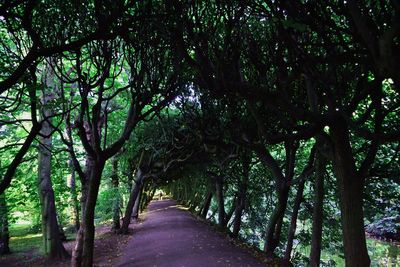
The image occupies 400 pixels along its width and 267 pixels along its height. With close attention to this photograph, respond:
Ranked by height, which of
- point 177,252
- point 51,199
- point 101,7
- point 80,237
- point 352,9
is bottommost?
point 177,252

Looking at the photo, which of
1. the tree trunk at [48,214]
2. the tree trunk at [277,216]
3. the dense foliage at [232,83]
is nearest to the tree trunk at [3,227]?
the dense foliage at [232,83]

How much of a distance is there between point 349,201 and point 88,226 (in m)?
6.20

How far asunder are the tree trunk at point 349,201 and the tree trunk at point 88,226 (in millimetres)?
5415

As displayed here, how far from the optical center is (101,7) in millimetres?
6020

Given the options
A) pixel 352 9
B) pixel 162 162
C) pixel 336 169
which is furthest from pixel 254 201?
pixel 352 9

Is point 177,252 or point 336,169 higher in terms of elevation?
point 336,169

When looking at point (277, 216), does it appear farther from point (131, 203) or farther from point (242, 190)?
point (131, 203)

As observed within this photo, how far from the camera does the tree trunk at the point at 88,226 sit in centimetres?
880

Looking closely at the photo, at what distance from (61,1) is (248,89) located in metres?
3.47

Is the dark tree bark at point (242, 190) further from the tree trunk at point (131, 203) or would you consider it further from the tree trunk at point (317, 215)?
the tree trunk at point (317, 215)

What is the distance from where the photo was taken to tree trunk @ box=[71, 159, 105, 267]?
8.80 m

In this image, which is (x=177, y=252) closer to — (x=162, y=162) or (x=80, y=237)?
(x=80, y=237)

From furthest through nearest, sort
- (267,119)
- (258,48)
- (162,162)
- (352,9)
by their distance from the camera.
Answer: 1. (162,162)
2. (267,119)
3. (258,48)
4. (352,9)

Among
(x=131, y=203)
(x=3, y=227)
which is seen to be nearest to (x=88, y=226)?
(x=3, y=227)
